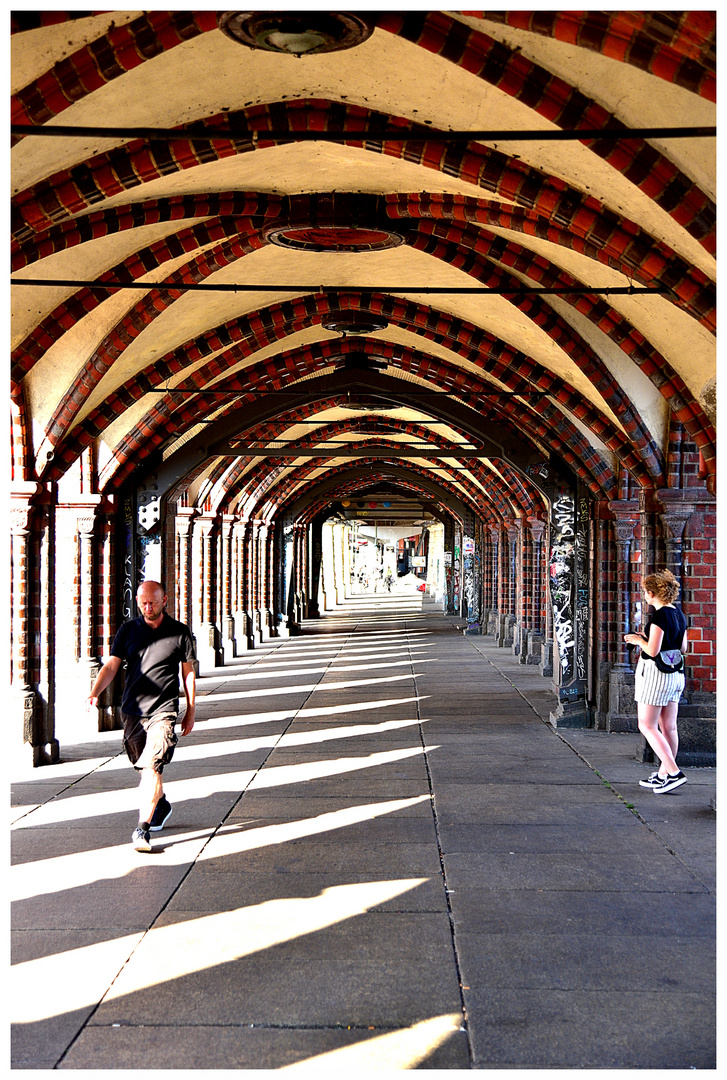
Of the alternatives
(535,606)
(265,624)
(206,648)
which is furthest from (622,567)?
(265,624)

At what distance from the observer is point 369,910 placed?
19.4 ft

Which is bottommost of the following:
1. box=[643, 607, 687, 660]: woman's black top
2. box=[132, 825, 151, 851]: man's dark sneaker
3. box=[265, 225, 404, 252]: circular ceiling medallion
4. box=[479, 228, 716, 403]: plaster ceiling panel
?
box=[132, 825, 151, 851]: man's dark sneaker

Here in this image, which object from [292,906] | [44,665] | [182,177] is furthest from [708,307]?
[44,665]

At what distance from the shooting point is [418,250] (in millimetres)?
10852

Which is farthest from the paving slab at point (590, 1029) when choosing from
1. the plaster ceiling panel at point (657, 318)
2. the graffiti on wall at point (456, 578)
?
the graffiti on wall at point (456, 578)

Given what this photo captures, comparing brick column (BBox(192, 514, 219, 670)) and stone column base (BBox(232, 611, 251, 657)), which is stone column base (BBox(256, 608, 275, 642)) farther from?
brick column (BBox(192, 514, 219, 670))

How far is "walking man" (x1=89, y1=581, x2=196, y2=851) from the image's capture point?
7277mm

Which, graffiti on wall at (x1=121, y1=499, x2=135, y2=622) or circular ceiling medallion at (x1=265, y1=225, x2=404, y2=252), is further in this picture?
graffiti on wall at (x1=121, y1=499, x2=135, y2=622)

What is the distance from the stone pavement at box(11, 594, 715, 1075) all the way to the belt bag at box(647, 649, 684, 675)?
1.06 meters

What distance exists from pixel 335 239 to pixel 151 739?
508 cm

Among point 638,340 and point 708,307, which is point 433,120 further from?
point 638,340

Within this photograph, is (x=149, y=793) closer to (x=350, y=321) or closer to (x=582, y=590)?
(x=582, y=590)

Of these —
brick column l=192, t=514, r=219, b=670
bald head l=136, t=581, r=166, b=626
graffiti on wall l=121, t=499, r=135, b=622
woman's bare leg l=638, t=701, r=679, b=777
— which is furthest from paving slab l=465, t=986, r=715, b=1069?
brick column l=192, t=514, r=219, b=670

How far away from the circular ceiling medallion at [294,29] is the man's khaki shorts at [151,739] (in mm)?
4305
